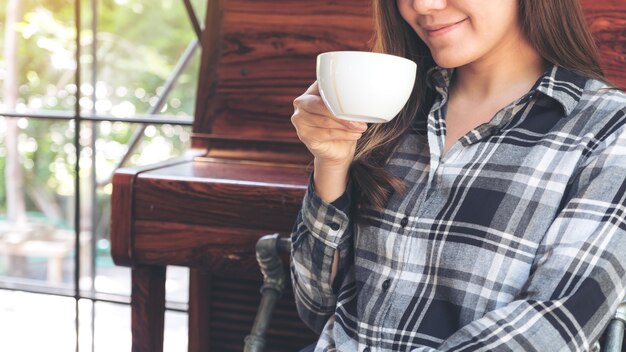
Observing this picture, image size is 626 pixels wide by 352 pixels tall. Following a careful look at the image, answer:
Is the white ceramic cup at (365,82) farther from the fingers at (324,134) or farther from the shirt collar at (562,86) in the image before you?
the shirt collar at (562,86)

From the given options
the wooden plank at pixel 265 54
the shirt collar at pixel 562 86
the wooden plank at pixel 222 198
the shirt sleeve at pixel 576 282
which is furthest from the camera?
the wooden plank at pixel 265 54

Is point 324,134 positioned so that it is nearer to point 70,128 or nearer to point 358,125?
point 358,125

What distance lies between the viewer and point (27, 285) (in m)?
2.64

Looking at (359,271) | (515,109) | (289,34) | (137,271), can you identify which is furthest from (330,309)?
(289,34)

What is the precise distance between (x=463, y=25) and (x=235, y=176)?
587 millimetres

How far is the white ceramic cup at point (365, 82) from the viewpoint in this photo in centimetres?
76

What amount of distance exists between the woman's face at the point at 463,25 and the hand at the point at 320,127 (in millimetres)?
176

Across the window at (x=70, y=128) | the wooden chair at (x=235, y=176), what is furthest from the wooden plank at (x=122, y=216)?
the window at (x=70, y=128)

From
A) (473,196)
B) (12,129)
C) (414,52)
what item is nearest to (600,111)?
(473,196)

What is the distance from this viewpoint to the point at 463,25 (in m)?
1.01

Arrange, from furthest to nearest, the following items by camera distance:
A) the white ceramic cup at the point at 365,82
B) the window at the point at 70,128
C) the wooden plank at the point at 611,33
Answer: the window at the point at 70,128, the wooden plank at the point at 611,33, the white ceramic cup at the point at 365,82

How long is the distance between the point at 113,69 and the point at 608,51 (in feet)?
17.1

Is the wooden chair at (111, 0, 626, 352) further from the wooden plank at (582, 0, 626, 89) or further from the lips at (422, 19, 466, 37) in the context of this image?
the lips at (422, 19, 466, 37)

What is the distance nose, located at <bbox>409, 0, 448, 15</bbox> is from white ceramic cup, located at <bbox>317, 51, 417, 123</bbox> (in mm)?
227
